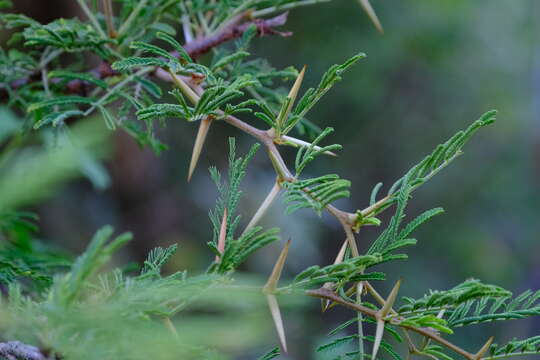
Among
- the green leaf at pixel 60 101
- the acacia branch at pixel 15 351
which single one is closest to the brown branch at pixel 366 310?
the acacia branch at pixel 15 351

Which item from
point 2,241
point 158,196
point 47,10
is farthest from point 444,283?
point 2,241

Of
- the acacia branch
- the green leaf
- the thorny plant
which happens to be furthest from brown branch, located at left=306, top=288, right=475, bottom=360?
the green leaf

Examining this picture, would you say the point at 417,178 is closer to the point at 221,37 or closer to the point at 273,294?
the point at 273,294

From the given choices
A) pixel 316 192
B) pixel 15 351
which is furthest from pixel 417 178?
pixel 15 351

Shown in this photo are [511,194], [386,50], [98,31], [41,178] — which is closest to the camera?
[41,178]

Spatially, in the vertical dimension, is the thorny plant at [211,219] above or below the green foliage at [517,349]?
above

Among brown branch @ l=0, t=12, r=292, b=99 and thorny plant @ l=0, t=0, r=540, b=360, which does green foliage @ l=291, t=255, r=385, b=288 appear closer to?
thorny plant @ l=0, t=0, r=540, b=360

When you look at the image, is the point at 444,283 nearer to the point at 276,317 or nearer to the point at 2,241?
the point at 2,241

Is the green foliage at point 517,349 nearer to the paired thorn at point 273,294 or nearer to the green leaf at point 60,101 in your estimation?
the paired thorn at point 273,294
